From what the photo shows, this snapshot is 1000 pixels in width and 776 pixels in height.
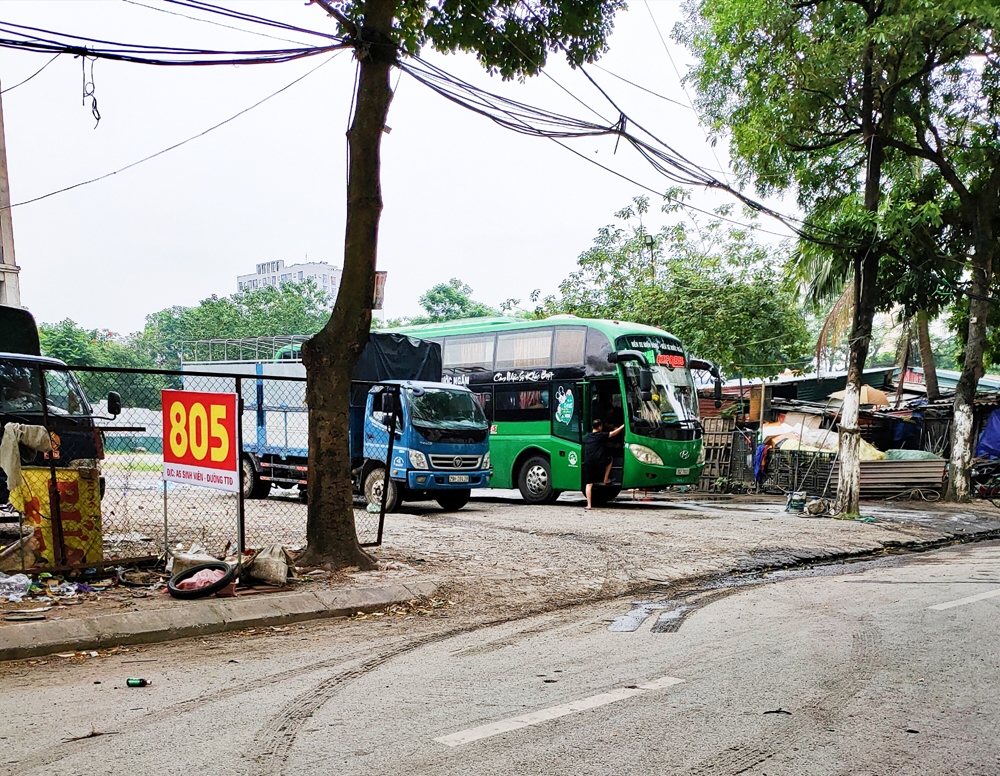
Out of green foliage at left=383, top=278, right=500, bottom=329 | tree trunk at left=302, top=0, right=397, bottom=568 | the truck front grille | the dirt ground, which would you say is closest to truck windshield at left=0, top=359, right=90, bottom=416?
tree trunk at left=302, top=0, right=397, bottom=568

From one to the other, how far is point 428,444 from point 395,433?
1.27 m

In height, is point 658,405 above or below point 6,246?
below

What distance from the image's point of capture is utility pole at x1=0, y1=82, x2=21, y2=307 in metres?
19.2

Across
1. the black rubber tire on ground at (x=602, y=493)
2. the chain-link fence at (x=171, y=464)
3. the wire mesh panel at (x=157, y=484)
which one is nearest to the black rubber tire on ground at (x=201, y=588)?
the chain-link fence at (x=171, y=464)

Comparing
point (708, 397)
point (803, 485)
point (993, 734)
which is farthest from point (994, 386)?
point (993, 734)

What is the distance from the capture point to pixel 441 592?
8.82 m

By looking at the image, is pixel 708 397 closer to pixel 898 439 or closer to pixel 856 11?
pixel 898 439

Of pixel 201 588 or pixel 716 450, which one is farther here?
pixel 716 450

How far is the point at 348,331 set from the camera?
29.6 feet

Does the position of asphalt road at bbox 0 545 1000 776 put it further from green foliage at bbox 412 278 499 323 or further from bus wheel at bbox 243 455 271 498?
green foliage at bbox 412 278 499 323

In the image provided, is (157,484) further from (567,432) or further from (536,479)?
(567,432)

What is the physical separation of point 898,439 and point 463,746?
22.6 m

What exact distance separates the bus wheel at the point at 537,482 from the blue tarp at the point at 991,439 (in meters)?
10.5

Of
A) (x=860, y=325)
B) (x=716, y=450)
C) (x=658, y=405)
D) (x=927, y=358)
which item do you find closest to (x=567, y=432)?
(x=658, y=405)
